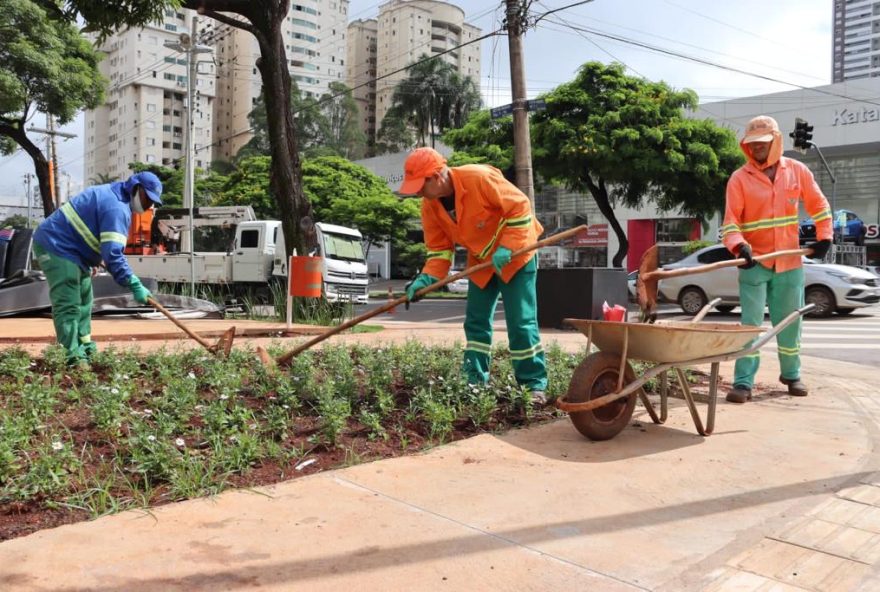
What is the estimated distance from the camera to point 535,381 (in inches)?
186

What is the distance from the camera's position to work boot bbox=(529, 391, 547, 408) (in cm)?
458

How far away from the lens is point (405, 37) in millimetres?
94688

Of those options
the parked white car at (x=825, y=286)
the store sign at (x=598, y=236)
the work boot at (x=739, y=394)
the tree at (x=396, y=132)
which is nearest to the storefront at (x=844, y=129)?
the store sign at (x=598, y=236)

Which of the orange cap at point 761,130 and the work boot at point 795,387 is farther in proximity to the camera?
the work boot at point 795,387

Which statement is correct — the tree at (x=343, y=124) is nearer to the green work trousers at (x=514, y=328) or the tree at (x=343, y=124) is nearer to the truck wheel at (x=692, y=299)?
the truck wheel at (x=692, y=299)

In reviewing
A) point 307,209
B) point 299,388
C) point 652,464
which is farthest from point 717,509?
point 307,209

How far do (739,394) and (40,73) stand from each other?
2305 cm

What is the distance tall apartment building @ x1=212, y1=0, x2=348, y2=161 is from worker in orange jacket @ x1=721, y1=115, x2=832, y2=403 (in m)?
92.5

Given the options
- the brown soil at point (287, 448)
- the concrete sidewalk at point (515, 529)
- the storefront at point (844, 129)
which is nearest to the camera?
the concrete sidewalk at point (515, 529)

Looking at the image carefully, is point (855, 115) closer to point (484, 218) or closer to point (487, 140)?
point (487, 140)

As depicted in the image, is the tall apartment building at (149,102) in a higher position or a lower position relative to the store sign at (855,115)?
higher

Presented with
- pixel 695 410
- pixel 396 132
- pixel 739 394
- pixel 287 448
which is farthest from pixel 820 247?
pixel 396 132

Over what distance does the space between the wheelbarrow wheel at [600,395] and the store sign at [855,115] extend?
103 feet

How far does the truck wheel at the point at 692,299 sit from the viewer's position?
51.8ft
